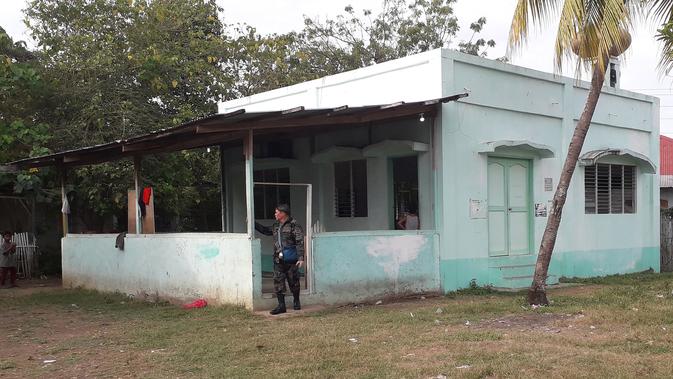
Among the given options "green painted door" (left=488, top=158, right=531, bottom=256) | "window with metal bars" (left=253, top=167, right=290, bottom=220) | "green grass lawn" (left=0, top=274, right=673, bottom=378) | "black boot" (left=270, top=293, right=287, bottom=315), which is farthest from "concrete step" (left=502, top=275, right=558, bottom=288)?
"window with metal bars" (left=253, top=167, right=290, bottom=220)

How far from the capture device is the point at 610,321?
8.06 metres

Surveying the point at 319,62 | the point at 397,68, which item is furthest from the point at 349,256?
the point at 319,62

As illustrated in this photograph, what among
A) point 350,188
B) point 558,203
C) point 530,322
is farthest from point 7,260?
point 558,203

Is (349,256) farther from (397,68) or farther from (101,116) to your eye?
(101,116)

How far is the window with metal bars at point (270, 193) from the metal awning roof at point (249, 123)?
11.9 feet

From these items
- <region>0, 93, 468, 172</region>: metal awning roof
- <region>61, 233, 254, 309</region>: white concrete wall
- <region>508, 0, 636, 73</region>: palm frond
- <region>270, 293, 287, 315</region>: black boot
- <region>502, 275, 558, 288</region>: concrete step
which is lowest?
<region>502, 275, 558, 288</region>: concrete step

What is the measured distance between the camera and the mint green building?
1032 centimetres

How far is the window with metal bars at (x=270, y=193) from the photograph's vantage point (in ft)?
49.1

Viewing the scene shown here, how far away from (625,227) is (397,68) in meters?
7.23

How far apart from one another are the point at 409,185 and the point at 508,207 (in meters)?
2.13

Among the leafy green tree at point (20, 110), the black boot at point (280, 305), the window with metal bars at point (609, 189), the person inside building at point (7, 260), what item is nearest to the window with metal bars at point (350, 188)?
the black boot at point (280, 305)

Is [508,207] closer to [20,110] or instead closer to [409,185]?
[409,185]

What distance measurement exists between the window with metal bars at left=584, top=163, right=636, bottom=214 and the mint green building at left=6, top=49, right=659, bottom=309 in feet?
0.15

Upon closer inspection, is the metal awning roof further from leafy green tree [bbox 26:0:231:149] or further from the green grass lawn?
leafy green tree [bbox 26:0:231:149]
